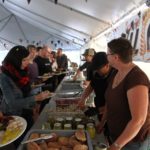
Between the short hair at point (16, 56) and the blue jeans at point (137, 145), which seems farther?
the short hair at point (16, 56)

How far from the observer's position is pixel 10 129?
1.19 m

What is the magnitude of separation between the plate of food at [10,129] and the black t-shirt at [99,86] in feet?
2.14

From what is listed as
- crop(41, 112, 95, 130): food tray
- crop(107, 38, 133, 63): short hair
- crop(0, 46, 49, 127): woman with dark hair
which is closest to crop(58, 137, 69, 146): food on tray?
crop(41, 112, 95, 130): food tray

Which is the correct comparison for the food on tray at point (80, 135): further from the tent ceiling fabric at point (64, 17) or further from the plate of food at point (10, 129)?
the tent ceiling fabric at point (64, 17)

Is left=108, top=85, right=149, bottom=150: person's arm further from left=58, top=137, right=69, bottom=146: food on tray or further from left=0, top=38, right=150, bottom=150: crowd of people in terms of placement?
left=58, top=137, right=69, bottom=146: food on tray

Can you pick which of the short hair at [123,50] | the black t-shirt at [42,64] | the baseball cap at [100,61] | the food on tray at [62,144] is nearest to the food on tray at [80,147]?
the food on tray at [62,144]

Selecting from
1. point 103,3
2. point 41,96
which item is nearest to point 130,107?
point 41,96

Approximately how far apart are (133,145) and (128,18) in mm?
1842

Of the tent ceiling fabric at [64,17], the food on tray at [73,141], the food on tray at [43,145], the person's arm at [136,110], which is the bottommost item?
the food on tray at [43,145]

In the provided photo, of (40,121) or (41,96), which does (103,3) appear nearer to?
(41,96)

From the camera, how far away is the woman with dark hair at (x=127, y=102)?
1042mm

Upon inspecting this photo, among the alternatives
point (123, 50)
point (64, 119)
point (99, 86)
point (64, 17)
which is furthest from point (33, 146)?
point (64, 17)

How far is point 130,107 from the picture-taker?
1062mm

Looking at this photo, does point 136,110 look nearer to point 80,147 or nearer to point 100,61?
point 80,147
